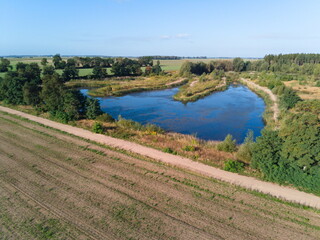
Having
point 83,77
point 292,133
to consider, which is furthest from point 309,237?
point 83,77

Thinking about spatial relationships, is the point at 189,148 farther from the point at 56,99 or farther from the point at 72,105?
the point at 56,99

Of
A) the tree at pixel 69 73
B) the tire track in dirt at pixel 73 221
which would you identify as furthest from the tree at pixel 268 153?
the tree at pixel 69 73

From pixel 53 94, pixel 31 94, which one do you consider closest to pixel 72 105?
pixel 53 94

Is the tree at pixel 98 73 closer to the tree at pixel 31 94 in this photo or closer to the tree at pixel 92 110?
the tree at pixel 31 94

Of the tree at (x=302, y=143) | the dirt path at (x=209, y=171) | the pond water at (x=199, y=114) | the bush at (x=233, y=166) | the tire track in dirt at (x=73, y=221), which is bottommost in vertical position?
the pond water at (x=199, y=114)

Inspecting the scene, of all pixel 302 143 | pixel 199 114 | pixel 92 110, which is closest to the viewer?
pixel 302 143

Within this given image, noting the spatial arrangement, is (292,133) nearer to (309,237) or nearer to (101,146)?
(309,237)
